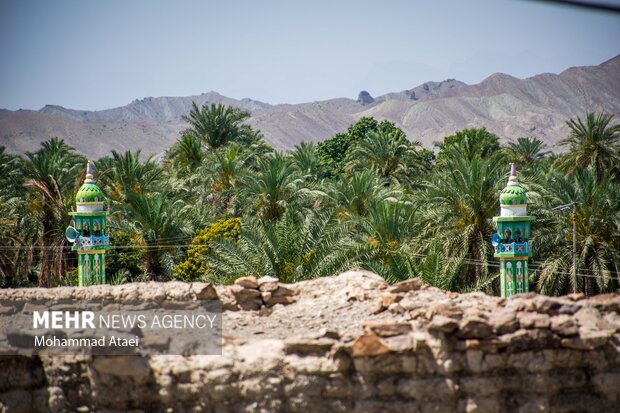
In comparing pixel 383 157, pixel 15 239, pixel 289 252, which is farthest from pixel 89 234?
pixel 383 157

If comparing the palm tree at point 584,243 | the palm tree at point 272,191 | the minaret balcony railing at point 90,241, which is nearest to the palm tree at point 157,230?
the palm tree at point 272,191

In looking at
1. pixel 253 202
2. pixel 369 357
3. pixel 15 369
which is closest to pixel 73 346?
pixel 15 369

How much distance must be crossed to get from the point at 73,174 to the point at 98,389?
24055 mm

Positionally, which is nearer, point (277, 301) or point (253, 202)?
point (277, 301)

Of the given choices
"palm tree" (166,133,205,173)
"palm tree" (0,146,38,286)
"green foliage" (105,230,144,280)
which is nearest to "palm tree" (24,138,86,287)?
"palm tree" (0,146,38,286)

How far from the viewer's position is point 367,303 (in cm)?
1008

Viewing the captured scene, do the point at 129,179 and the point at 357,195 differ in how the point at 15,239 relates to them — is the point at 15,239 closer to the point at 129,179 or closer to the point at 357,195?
the point at 129,179

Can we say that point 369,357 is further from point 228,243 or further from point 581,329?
point 228,243

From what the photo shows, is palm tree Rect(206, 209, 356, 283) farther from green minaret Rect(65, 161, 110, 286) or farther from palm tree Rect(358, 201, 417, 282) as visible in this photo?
green minaret Rect(65, 161, 110, 286)

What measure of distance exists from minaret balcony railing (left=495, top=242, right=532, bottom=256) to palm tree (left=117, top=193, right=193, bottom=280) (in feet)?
39.7

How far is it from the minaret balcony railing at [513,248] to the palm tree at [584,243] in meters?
5.12

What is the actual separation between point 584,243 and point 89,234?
11500 mm

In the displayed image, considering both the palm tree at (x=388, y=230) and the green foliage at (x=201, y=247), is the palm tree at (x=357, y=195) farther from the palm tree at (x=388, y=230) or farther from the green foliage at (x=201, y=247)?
the palm tree at (x=388, y=230)

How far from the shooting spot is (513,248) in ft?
56.5
